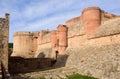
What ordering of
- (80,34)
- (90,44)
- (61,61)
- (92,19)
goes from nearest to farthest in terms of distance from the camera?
(90,44), (92,19), (80,34), (61,61)

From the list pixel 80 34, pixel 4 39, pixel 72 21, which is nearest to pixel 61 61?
pixel 80 34

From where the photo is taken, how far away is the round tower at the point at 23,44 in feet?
126

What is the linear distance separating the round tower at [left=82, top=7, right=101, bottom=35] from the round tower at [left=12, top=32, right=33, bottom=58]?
17.8 m

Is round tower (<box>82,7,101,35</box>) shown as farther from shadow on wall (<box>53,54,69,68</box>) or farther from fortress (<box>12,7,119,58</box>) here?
shadow on wall (<box>53,54,69,68</box>)

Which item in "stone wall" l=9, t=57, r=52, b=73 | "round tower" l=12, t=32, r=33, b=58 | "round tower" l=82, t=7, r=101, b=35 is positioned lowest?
"stone wall" l=9, t=57, r=52, b=73

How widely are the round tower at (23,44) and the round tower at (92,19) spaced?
17838 mm

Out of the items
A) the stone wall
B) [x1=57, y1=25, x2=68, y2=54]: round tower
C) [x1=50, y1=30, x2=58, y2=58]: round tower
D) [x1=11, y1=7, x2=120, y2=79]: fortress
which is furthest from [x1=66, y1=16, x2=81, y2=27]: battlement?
the stone wall

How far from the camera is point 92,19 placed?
875 inches

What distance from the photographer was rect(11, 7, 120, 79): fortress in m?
16.9

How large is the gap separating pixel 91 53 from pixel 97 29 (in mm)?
3225

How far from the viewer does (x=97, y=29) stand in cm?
2192

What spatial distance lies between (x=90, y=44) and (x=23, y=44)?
19254 mm

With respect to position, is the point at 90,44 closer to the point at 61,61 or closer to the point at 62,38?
the point at 61,61

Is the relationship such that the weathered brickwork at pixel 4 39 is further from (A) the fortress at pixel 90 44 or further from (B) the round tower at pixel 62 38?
(B) the round tower at pixel 62 38
